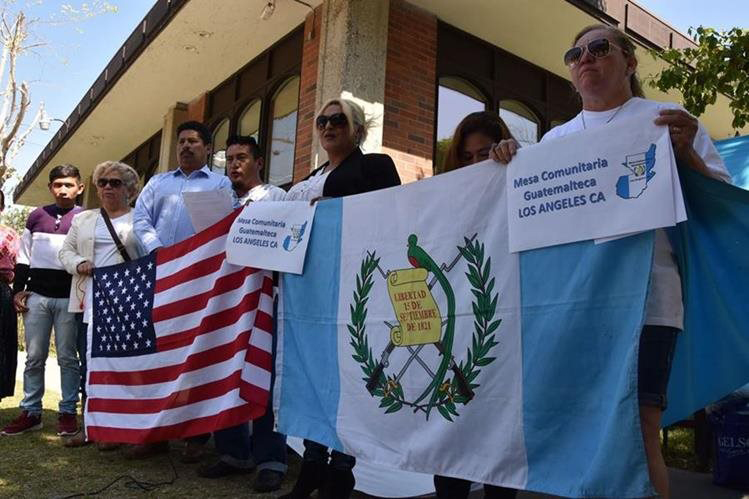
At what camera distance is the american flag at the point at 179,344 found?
3574mm

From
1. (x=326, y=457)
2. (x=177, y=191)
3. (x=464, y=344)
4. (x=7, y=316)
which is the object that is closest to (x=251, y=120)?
A: (x=7, y=316)

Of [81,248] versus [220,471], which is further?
[81,248]

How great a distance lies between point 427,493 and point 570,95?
7.33m

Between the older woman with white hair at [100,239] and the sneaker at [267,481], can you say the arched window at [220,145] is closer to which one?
the older woman with white hair at [100,239]

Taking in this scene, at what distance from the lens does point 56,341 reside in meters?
5.13

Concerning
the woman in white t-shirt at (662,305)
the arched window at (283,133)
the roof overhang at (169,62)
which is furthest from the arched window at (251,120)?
the woman in white t-shirt at (662,305)

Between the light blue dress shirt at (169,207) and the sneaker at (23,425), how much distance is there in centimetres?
201

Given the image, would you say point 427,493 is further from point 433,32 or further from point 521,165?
point 433,32

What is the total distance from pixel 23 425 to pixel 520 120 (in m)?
6.90

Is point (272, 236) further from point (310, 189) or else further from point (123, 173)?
point (123, 173)

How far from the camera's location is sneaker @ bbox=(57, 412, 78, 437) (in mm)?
4963

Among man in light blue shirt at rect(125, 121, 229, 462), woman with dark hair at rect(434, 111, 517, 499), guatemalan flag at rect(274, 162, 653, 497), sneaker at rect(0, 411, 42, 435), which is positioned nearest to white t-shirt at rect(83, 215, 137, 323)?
man in light blue shirt at rect(125, 121, 229, 462)

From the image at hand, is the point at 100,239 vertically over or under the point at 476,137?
under

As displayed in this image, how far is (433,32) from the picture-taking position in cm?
754
